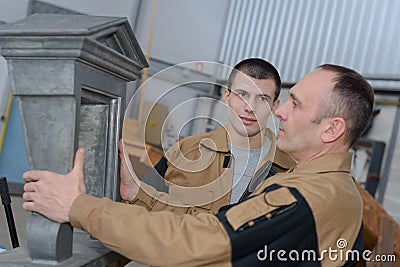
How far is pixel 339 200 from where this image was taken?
1078 mm

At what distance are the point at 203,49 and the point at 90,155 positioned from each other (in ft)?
18.5

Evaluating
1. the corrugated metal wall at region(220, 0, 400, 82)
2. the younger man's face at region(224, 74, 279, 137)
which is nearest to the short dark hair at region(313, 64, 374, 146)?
the younger man's face at region(224, 74, 279, 137)

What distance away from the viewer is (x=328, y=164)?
46.4 inches

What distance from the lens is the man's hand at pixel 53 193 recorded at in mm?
1023

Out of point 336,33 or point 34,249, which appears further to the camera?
point 336,33

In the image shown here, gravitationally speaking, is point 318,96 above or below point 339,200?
above

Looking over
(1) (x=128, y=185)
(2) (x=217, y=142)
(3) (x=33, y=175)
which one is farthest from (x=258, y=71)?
(3) (x=33, y=175)

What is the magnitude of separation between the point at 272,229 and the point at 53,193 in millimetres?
494

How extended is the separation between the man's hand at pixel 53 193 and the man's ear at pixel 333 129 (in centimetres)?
66

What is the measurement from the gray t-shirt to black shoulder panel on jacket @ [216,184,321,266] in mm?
586

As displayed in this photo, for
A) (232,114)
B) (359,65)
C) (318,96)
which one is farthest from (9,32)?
(359,65)

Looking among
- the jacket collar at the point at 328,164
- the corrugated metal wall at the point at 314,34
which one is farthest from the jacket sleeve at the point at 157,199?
the corrugated metal wall at the point at 314,34

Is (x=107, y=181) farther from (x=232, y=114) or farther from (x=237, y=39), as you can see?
(x=237, y=39)

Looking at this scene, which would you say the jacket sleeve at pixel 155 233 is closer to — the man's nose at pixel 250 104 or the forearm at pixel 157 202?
the forearm at pixel 157 202
